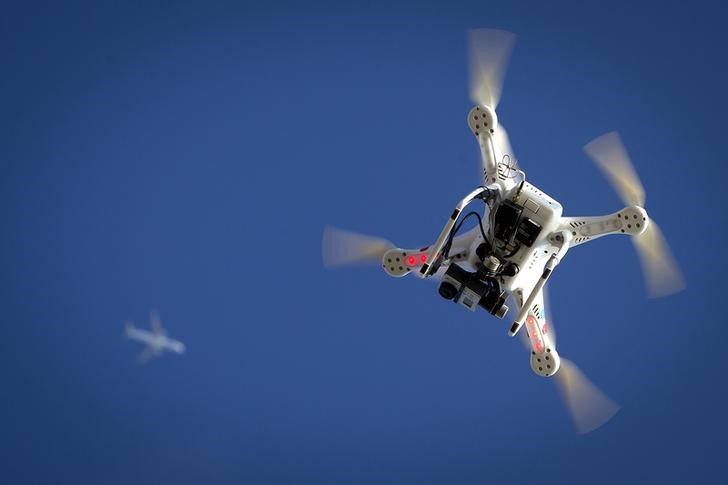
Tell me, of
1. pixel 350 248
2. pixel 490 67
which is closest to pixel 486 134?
pixel 490 67

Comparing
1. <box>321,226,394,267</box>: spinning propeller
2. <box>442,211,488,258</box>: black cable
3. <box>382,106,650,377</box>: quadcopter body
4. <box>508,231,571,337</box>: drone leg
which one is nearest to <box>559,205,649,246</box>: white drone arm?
<box>382,106,650,377</box>: quadcopter body

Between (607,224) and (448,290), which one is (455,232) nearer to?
(448,290)

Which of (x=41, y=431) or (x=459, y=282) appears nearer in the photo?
(x=459, y=282)

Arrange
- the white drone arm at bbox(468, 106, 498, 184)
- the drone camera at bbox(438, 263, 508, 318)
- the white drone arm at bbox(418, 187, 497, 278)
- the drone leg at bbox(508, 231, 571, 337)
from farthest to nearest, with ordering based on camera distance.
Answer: the white drone arm at bbox(468, 106, 498, 184) < the drone camera at bbox(438, 263, 508, 318) < the drone leg at bbox(508, 231, 571, 337) < the white drone arm at bbox(418, 187, 497, 278)

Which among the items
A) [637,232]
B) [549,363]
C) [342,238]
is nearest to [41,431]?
[342,238]

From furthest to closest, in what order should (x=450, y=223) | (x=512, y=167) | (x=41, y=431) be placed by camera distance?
(x=41, y=431) → (x=512, y=167) → (x=450, y=223)

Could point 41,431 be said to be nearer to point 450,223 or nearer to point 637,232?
point 450,223

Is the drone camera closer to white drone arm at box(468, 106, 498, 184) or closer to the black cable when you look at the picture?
the black cable
